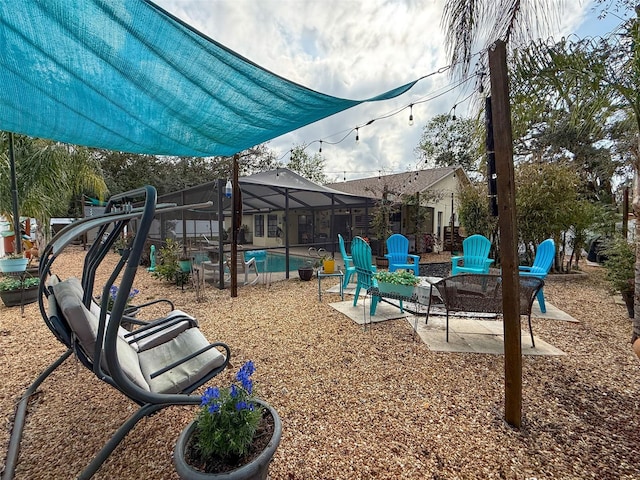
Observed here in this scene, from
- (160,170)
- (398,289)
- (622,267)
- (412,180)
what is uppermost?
(160,170)

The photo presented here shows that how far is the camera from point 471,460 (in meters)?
1.61

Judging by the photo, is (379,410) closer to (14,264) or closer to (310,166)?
(14,264)

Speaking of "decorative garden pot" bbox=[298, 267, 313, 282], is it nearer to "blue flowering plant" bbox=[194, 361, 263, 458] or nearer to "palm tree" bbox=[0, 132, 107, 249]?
"blue flowering plant" bbox=[194, 361, 263, 458]

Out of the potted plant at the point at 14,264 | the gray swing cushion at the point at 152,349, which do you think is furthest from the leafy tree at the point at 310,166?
the gray swing cushion at the point at 152,349

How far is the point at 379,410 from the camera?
2037 mm

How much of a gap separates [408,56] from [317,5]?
1176 mm

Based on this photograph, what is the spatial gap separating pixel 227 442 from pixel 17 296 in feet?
17.2

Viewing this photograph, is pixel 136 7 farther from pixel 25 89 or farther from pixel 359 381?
pixel 359 381

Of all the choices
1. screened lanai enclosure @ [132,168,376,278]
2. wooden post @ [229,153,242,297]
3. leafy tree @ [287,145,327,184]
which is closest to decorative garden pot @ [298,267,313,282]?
screened lanai enclosure @ [132,168,376,278]

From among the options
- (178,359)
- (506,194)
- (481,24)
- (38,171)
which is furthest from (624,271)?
(38,171)

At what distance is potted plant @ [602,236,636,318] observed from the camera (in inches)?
156

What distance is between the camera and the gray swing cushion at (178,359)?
168 centimetres

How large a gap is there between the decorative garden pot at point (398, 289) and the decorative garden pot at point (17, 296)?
5179 mm

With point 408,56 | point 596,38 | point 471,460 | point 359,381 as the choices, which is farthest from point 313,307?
point 596,38
